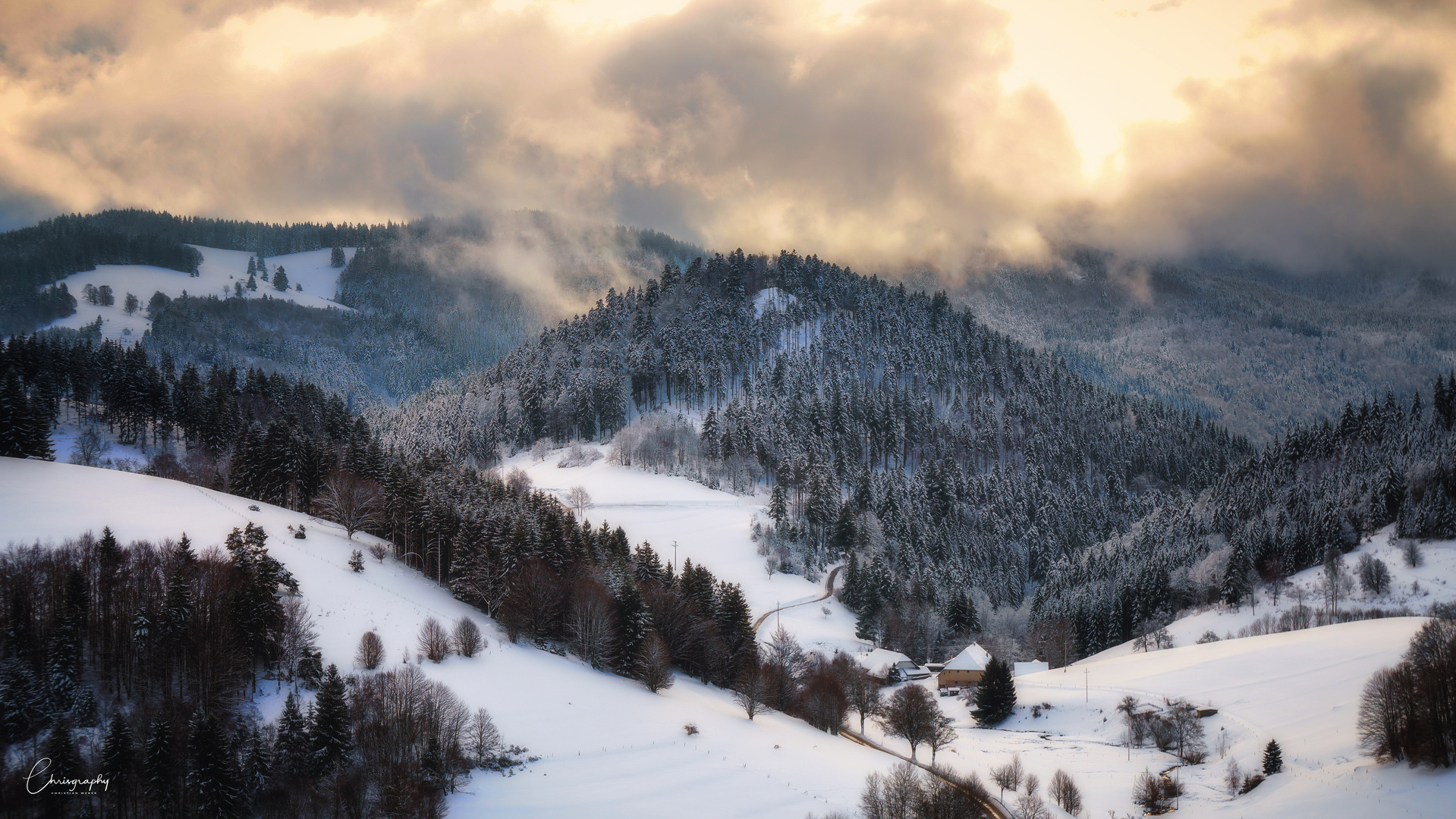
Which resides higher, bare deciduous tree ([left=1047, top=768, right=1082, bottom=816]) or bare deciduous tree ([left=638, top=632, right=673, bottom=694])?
bare deciduous tree ([left=638, top=632, right=673, bottom=694])

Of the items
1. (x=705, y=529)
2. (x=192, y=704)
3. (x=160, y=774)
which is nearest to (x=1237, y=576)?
(x=705, y=529)

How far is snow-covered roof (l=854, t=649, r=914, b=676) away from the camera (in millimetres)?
94956

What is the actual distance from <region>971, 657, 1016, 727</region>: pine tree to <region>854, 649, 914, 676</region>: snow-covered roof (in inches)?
567

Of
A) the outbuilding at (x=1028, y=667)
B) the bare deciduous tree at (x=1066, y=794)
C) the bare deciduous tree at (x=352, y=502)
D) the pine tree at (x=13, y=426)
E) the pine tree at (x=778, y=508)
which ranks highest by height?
the pine tree at (x=13, y=426)

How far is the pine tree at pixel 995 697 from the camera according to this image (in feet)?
261

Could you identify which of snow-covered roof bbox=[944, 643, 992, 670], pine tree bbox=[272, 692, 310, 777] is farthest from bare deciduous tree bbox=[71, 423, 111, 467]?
snow-covered roof bbox=[944, 643, 992, 670]

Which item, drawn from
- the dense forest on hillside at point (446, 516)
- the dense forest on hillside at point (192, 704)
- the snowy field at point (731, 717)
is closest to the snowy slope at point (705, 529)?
the dense forest on hillside at point (446, 516)

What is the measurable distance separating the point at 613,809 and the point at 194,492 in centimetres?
5294

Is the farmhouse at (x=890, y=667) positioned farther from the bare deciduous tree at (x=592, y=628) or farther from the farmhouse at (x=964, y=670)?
the bare deciduous tree at (x=592, y=628)

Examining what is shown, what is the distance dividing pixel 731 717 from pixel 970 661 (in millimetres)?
38339

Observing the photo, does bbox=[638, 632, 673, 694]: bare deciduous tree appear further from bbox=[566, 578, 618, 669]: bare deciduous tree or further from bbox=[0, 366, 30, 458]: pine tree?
bbox=[0, 366, 30, 458]: pine tree

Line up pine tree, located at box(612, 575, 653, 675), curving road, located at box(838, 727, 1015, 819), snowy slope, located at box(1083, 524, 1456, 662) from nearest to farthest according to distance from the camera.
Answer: curving road, located at box(838, 727, 1015, 819) < pine tree, located at box(612, 575, 653, 675) < snowy slope, located at box(1083, 524, 1456, 662)

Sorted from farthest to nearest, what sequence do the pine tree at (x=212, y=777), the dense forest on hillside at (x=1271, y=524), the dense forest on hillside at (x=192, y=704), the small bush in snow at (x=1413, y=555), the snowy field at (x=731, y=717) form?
the dense forest on hillside at (x=1271, y=524) → the small bush in snow at (x=1413, y=555) → the snowy field at (x=731, y=717) → the dense forest on hillside at (x=192, y=704) → the pine tree at (x=212, y=777)

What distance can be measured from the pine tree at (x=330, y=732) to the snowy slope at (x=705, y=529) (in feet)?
190
